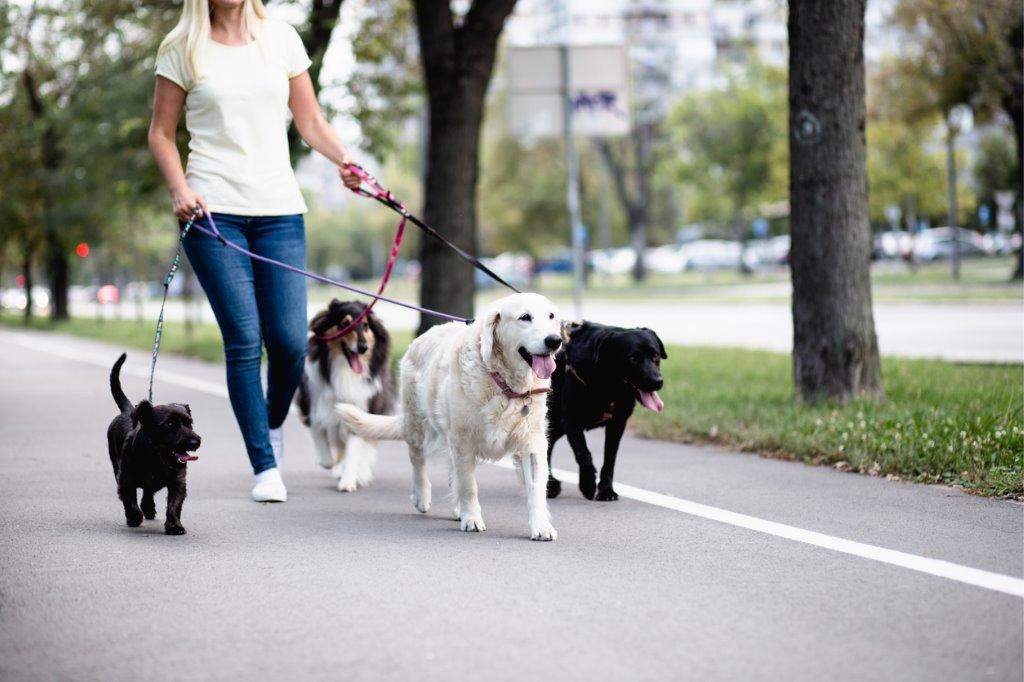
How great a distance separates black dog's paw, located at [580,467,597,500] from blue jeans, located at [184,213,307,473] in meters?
1.65

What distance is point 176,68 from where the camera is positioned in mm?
6840

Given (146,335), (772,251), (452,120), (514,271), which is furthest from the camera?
(772,251)

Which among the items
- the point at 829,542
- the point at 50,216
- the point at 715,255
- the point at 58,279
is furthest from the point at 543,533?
the point at 715,255

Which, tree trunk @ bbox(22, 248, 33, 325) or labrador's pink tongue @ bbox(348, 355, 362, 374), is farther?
tree trunk @ bbox(22, 248, 33, 325)

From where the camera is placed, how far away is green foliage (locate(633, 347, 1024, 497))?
7.71 meters

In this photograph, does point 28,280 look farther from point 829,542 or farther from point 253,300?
point 829,542

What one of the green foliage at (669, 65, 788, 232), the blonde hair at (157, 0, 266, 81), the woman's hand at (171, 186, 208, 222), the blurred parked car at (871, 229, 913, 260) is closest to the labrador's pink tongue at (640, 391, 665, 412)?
the woman's hand at (171, 186, 208, 222)

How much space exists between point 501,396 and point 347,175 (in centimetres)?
174

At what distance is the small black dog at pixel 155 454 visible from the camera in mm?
6090

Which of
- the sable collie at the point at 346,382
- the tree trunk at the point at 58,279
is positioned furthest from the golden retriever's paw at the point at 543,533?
the tree trunk at the point at 58,279

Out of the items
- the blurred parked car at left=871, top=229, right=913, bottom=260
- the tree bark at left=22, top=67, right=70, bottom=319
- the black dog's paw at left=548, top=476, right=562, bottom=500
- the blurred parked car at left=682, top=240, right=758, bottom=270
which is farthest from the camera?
the blurred parked car at left=682, top=240, right=758, bottom=270

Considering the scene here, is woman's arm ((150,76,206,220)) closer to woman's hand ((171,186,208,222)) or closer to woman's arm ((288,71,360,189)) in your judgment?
woman's hand ((171,186,208,222))

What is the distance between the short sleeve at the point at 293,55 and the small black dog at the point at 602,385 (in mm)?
2002

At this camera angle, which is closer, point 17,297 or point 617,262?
point 617,262
